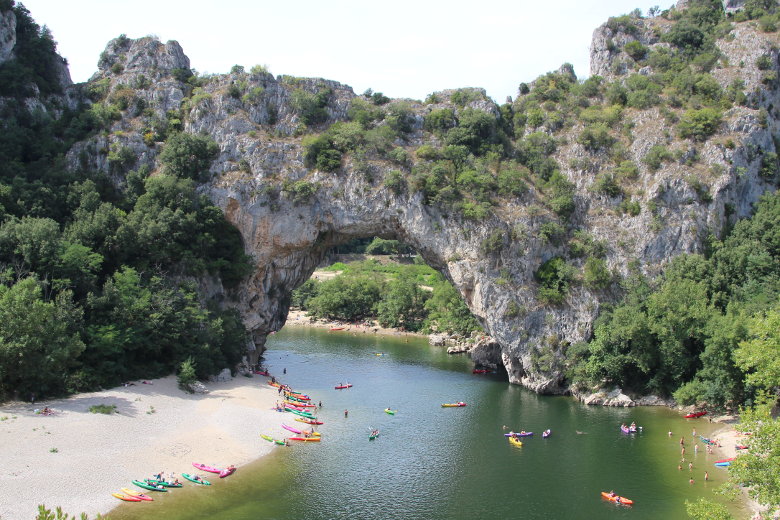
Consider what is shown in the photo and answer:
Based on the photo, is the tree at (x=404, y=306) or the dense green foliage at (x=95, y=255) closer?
the dense green foliage at (x=95, y=255)

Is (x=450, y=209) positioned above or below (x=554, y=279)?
above

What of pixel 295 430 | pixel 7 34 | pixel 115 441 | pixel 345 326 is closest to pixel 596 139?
pixel 295 430

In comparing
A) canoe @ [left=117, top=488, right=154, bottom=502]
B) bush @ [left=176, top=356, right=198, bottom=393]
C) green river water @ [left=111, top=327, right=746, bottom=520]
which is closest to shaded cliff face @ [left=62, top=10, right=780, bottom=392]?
green river water @ [left=111, top=327, right=746, bottom=520]

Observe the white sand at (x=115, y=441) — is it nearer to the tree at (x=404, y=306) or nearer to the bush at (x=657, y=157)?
the bush at (x=657, y=157)

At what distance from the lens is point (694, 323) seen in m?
45.0

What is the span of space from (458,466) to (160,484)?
650 inches

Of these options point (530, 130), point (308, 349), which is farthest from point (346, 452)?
point (530, 130)

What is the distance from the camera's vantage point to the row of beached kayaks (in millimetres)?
28172

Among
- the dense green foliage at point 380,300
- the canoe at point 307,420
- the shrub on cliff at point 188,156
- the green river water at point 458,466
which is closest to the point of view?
the green river water at point 458,466

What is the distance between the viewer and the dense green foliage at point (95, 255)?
3769 cm

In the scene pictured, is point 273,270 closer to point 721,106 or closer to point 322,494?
point 322,494

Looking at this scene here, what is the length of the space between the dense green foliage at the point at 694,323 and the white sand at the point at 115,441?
2718cm

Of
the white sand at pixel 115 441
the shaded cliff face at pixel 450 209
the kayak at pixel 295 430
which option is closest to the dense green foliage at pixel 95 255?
the shaded cliff face at pixel 450 209

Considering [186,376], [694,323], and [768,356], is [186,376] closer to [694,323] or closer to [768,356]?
[768,356]
